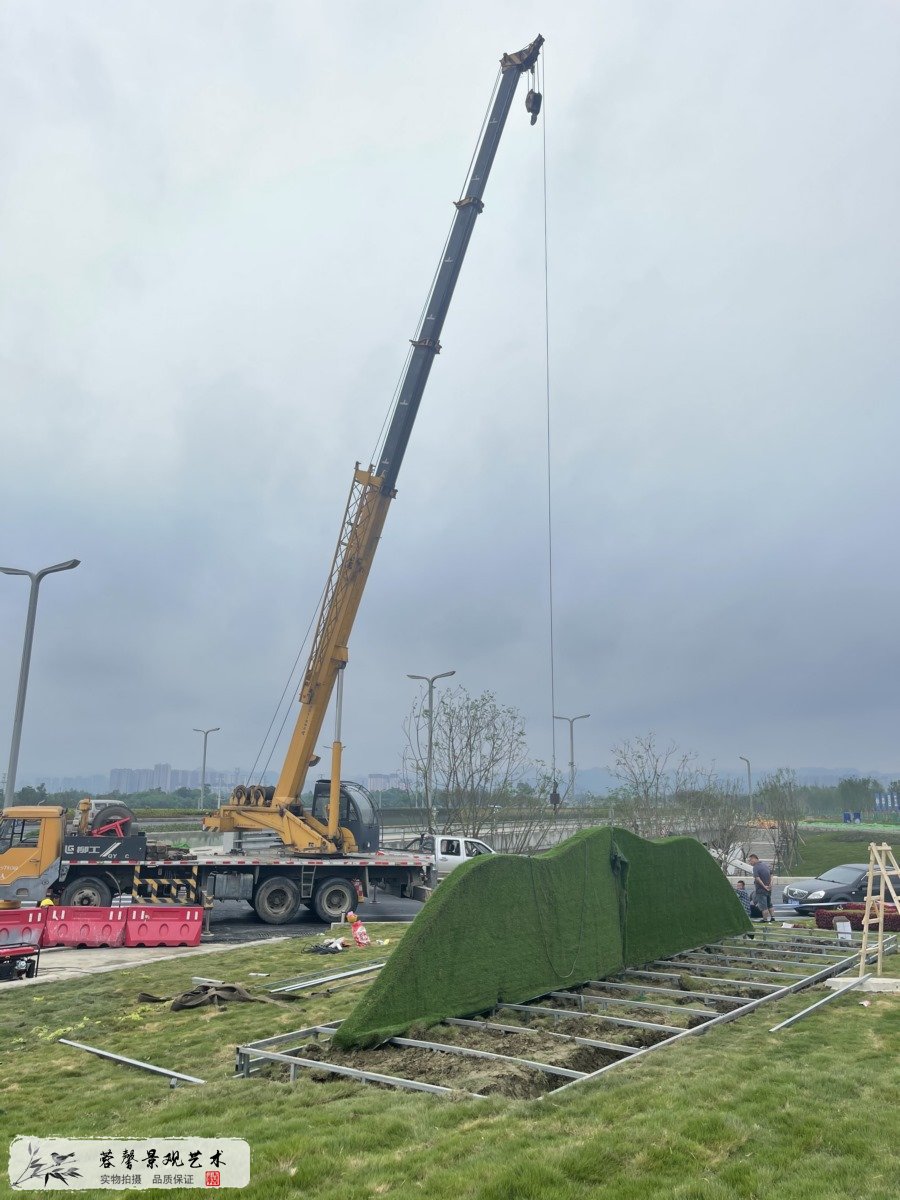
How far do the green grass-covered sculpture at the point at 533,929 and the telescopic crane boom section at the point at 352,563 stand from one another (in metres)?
10.0

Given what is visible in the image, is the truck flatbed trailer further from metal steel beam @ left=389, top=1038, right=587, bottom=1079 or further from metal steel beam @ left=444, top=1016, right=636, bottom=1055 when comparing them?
metal steel beam @ left=389, top=1038, right=587, bottom=1079

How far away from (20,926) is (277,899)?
6.19m

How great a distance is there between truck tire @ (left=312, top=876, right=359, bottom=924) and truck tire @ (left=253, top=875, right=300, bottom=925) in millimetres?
512

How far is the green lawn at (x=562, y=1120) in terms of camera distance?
521cm

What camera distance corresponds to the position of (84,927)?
17312 millimetres

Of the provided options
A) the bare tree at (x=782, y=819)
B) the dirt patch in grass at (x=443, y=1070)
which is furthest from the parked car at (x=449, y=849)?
the bare tree at (x=782, y=819)

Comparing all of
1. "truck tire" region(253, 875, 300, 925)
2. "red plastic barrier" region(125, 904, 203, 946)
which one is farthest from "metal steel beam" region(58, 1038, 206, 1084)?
"truck tire" region(253, 875, 300, 925)

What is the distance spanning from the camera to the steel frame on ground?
7.42 meters

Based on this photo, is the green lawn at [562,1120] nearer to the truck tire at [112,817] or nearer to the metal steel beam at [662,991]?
the metal steel beam at [662,991]

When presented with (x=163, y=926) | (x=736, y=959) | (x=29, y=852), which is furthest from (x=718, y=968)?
(x=29, y=852)

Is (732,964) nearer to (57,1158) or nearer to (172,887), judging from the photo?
(57,1158)

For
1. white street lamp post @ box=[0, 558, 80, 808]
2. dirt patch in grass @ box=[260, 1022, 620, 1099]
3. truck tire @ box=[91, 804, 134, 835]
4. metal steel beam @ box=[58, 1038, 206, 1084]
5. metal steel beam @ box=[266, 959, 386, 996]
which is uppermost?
white street lamp post @ box=[0, 558, 80, 808]

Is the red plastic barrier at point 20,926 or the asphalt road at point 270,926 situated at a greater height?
the red plastic barrier at point 20,926

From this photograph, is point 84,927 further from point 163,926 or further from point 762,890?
point 762,890
